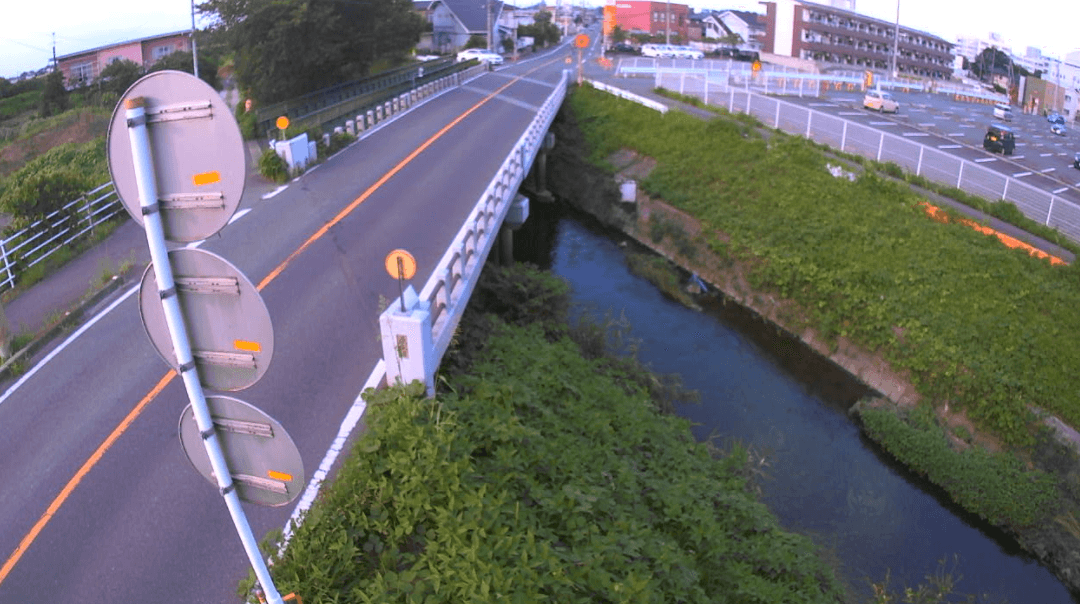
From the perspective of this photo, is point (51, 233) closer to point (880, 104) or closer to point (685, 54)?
point (880, 104)

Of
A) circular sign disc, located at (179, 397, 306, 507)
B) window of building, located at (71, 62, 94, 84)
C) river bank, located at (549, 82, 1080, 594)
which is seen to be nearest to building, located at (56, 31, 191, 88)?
window of building, located at (71, 62, 94, 84)

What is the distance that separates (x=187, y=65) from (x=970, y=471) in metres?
40.5

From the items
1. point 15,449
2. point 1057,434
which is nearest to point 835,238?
point 1057,434

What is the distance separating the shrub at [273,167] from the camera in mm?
18047

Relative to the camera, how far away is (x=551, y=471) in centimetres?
714

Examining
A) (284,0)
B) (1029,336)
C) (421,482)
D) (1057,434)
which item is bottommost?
(1057,434)

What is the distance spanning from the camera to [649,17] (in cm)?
11194

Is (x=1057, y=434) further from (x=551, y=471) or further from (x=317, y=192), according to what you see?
(x=317, y=192)

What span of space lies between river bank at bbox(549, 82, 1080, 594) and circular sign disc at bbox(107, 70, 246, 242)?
13.1 metres

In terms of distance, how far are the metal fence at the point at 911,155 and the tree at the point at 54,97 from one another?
122ft

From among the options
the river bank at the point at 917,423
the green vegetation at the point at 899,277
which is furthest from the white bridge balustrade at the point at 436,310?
the green vegetation at the point at 899,277

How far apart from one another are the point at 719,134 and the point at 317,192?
16.2 m

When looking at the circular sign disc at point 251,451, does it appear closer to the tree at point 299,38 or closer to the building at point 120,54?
the tree at point 299,38

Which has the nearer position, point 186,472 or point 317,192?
point 186,472
